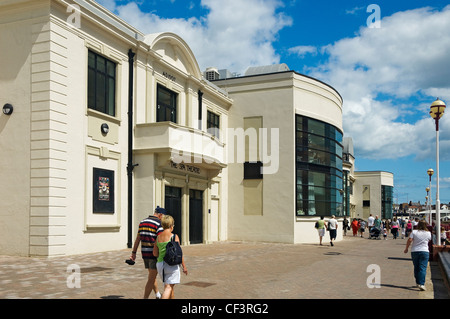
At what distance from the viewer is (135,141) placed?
61.4ft

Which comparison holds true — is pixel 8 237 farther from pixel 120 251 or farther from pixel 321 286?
pixel 321 286

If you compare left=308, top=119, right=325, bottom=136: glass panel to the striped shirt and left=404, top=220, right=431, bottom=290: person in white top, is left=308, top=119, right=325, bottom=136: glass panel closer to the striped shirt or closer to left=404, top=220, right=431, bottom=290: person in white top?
left=404, top=220, right=431, bottom=290: person in white top

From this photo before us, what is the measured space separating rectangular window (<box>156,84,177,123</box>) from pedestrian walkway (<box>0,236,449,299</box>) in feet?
24.3

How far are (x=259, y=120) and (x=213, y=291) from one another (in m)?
18.2

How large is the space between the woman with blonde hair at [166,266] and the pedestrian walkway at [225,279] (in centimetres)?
174

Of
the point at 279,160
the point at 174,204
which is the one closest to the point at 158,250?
the point at 174,204

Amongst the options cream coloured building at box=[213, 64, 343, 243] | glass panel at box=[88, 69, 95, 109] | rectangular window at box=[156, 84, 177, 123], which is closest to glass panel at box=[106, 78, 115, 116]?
glass panel at box=[88, 69, 95, 109]

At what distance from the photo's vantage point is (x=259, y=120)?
26906 mm

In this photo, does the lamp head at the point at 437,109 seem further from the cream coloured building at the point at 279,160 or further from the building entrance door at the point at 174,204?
the building entrance door at the point at 174,204

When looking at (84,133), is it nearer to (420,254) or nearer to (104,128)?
(104,128)

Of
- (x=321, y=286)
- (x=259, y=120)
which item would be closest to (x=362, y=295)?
(x=321, y=286)

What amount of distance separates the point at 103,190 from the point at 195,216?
6909mm

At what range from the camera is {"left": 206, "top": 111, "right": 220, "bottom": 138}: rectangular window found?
2561cm

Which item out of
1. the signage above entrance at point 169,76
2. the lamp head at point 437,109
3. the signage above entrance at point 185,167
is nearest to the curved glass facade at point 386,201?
the signage above entrance at point 185,167
